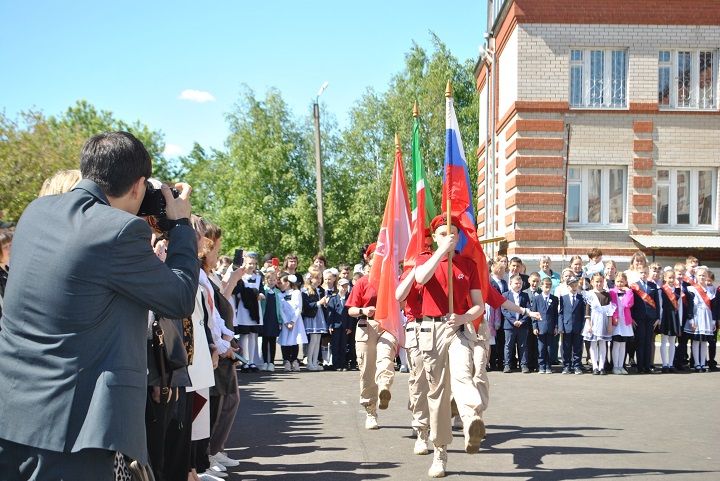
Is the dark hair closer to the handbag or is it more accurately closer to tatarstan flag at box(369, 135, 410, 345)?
the handbag

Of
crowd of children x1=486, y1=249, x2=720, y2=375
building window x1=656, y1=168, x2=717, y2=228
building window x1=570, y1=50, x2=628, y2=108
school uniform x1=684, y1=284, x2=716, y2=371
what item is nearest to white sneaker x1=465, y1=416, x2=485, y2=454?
crowd of children x1=486, y1=249, x2=720, y2=375

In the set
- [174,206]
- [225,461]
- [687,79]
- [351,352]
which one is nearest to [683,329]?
[351,352]

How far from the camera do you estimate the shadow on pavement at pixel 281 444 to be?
774 cm

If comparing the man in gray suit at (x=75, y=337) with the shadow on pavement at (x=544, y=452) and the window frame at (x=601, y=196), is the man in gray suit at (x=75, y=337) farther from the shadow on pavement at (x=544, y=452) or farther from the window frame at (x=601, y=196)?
the window frame at (x=601, y=196)

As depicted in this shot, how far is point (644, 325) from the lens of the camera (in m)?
17.2

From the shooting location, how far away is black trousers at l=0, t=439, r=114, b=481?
2941 millimetres

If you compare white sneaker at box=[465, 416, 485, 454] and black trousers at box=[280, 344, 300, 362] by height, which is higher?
white sneaker at box=[465, 416, 485, 454]

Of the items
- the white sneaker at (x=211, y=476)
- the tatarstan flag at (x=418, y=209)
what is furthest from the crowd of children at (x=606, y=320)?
the white sneaker at (x=211, y=476)

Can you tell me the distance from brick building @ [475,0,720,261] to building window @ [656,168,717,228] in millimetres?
29

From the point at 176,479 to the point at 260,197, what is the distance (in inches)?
1662

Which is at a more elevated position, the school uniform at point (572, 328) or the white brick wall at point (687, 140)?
the white brick wall at point (687, 140)

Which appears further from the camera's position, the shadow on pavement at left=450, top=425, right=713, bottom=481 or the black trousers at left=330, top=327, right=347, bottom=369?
the black trousers at left=330, top=327, right=347, bottom=369

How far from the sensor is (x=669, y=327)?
687 inches

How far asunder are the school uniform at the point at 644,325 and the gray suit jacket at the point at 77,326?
1535 cm
